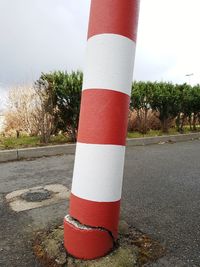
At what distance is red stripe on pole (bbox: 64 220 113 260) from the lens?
2.07 m

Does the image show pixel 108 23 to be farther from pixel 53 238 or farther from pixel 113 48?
pixel 53 238

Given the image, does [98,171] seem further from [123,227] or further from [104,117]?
[123,227]

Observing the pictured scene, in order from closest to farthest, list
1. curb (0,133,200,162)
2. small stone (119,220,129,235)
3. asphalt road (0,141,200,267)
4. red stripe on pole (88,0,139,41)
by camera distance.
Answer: red stripe on pole (88,0,139,41) → asphalt road (0,141,200,267) → small stone (119,220,129,235) → curb (0,133,200,162)

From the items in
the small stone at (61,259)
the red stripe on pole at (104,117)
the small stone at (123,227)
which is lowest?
the small stone at (61,259)

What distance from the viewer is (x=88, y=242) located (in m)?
2.07

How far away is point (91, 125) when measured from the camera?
2.08 metres

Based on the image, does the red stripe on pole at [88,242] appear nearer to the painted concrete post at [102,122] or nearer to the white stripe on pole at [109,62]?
the painted concrete post at [102,122]

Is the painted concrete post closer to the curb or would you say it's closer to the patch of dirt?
the patch of dirt

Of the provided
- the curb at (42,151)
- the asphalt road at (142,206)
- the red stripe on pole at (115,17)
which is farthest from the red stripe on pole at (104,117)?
the curb at (42,151)

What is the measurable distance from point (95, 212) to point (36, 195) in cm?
173

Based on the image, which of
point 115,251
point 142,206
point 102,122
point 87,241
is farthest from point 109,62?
point 142,206

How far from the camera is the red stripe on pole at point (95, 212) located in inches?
81.6

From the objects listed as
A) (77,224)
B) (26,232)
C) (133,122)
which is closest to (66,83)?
(133,122)

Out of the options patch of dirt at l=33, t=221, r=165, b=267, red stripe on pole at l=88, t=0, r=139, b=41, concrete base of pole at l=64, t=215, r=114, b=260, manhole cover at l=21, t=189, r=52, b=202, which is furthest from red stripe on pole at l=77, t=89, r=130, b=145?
manhole cover at l=21, t=189, r=52, b=202
